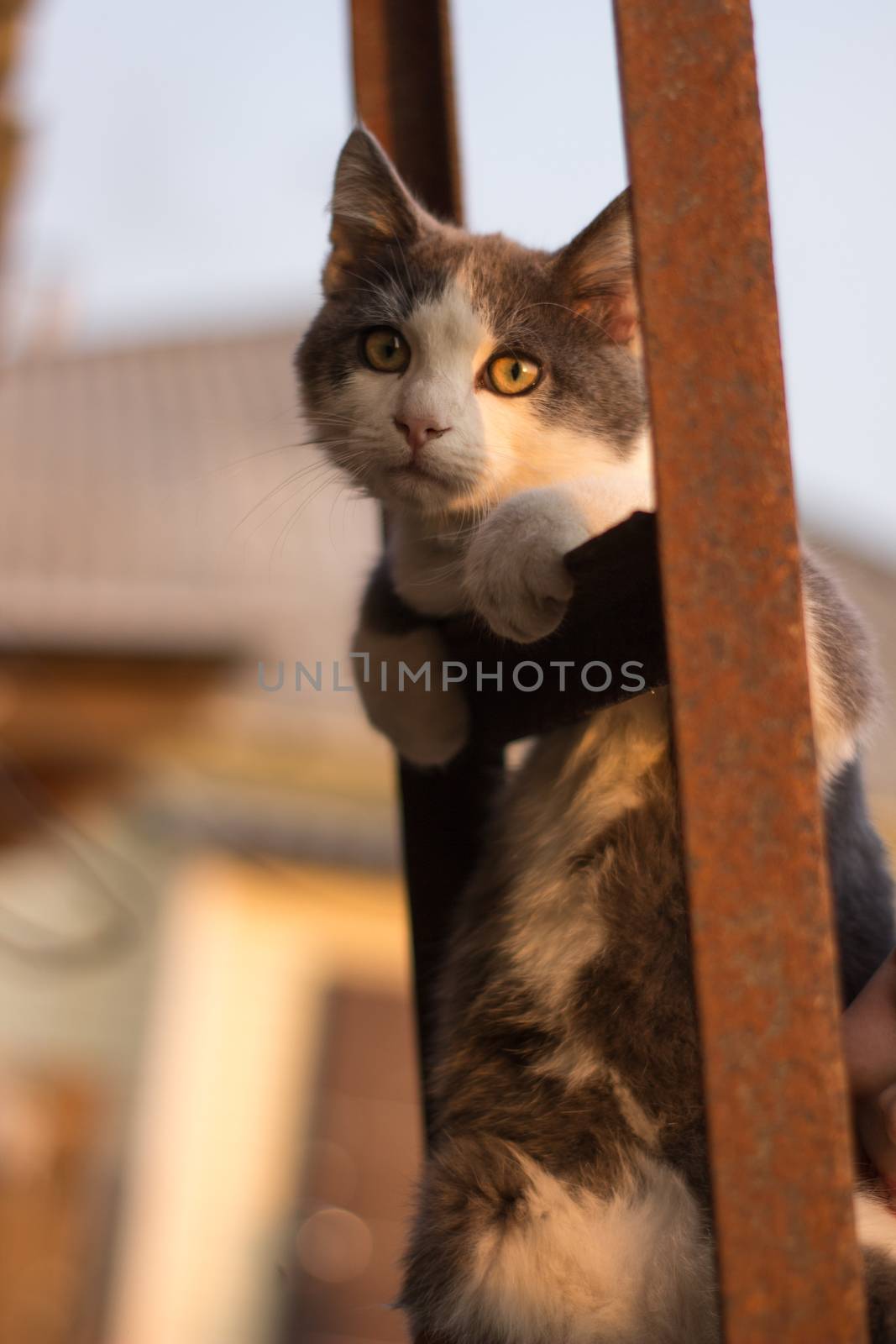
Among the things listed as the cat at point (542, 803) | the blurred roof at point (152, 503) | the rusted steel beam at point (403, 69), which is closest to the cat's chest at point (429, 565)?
the cat at point (542, 803)

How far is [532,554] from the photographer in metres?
1.06

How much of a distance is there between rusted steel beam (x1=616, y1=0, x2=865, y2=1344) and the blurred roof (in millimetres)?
4096

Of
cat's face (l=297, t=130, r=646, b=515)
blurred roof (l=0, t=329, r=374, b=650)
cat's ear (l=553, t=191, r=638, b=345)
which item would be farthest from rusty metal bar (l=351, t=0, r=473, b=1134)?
blurred roof (l=0, t=329, r=374, b=650)

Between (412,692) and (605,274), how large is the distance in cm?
56

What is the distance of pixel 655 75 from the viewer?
79cm

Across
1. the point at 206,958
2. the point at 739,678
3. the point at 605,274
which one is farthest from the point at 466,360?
the point at 206,958

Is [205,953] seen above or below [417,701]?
above

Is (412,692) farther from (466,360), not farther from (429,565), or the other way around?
(466,360)

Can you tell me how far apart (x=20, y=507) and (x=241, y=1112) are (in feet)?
11.5

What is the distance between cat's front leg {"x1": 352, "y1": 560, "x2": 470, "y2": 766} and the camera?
139cm

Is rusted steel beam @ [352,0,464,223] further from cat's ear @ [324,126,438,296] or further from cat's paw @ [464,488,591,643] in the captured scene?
cat's paw @ [464,488,591,643]

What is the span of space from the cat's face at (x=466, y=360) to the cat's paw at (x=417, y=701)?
17 cm

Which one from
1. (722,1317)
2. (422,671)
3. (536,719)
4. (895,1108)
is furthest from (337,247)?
(722,1317)

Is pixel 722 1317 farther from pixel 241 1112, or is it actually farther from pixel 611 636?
pixel 241 1112
